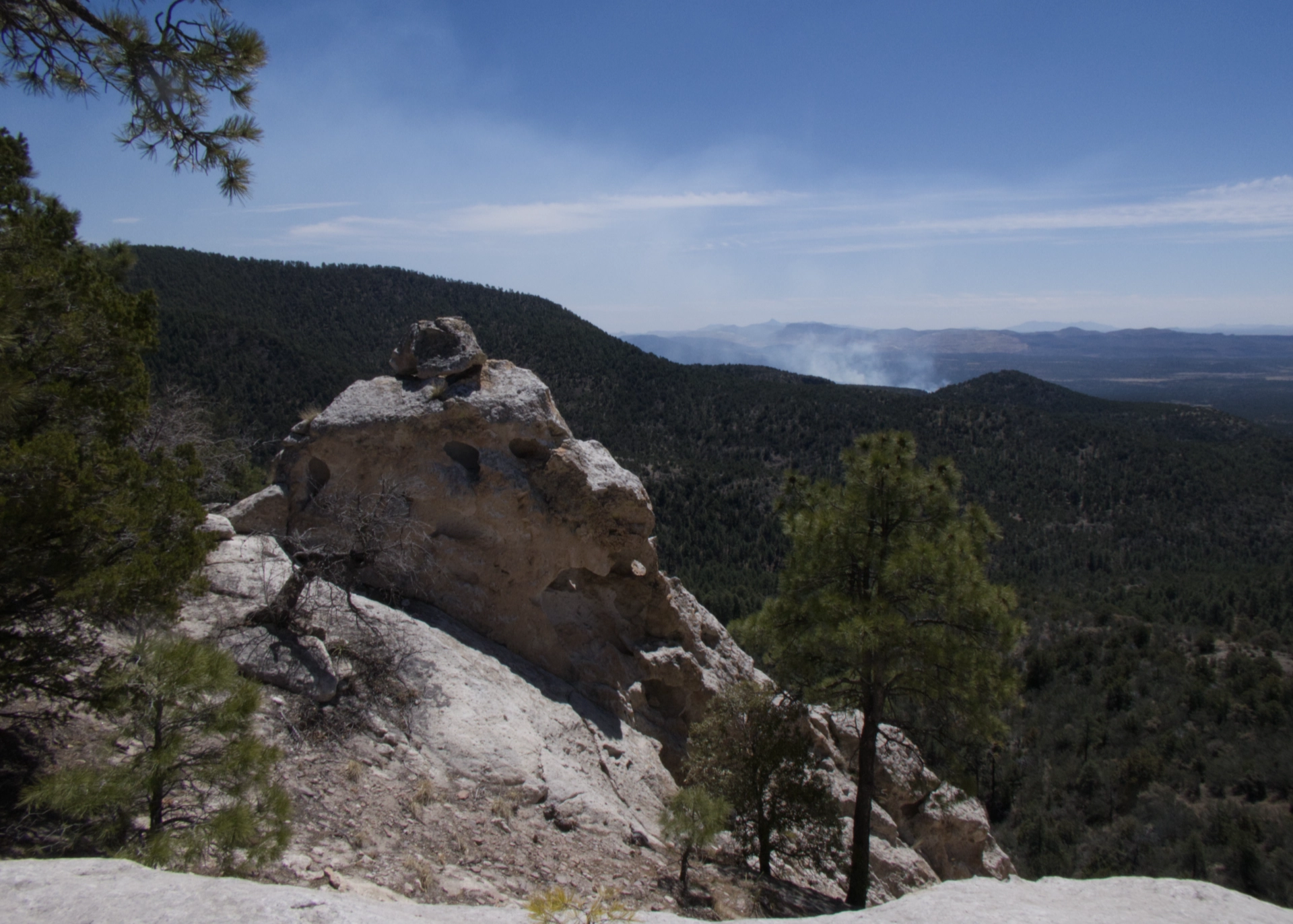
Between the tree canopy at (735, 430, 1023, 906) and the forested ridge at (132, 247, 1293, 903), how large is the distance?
157cm

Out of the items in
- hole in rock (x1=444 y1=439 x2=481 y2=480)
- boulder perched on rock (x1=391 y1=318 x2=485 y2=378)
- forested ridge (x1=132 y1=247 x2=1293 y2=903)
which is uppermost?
boulder perched on rock (x1=391 y1=318 x2=485 y2=378)

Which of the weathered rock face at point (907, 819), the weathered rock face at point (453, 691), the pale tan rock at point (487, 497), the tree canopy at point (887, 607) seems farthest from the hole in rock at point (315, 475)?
the weathered rock face at point (907, 819)

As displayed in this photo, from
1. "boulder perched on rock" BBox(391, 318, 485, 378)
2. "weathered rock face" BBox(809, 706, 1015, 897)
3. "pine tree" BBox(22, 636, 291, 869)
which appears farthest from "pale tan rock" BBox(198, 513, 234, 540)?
"weathered rock face" BBox(809, 706, 1015, 897)

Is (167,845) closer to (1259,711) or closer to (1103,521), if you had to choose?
(1259,711)

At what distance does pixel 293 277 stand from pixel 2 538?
86368 millimetres

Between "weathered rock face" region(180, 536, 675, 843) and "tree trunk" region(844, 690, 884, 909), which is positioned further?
"tree trunk" region(844, 690, 884, 909)

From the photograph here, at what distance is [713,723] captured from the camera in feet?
32.4

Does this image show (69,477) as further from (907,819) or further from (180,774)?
(907,819)

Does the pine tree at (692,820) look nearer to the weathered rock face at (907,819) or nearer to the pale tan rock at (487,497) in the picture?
the pale tan rock at (487,497)

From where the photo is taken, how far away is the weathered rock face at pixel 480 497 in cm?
1104

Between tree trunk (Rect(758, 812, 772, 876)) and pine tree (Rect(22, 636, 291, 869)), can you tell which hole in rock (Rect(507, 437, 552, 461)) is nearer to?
tree trunk (Rect(758, 812, 772, 876))

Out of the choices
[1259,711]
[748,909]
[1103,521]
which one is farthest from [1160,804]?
[1103,521]

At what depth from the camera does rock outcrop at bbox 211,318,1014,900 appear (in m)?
8.78

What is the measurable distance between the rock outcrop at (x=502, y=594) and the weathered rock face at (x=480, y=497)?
0.03 meters
